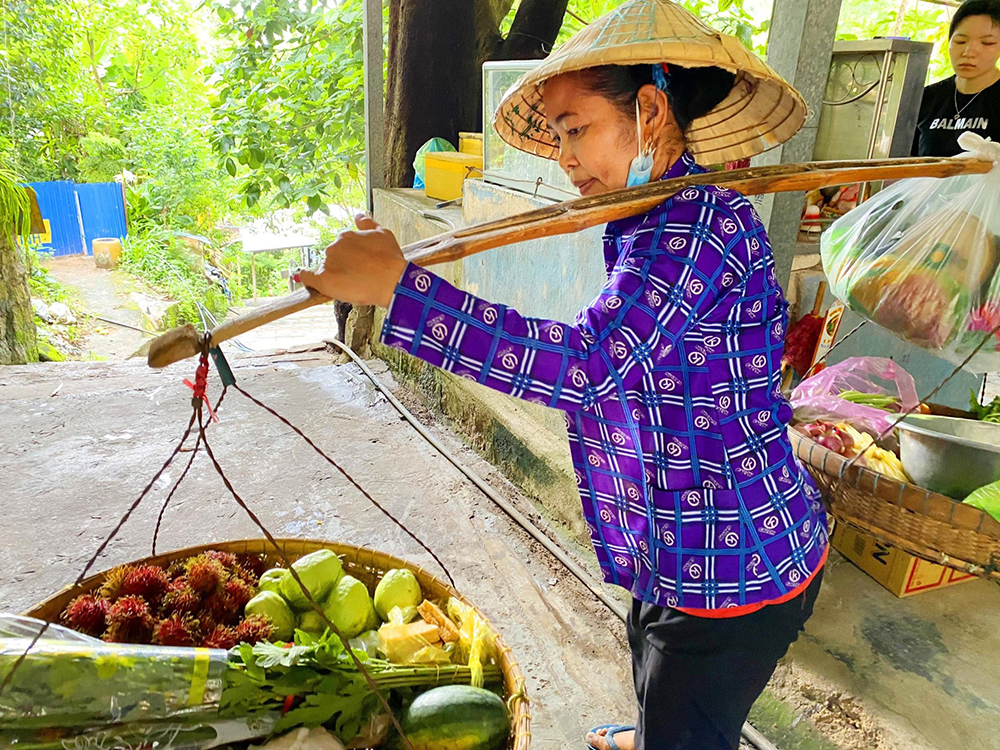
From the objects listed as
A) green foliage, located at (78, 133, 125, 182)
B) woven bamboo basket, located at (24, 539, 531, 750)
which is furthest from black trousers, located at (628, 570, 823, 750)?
green foliage, located at (78, 133, 125, 182)

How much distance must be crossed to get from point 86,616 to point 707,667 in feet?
4.51

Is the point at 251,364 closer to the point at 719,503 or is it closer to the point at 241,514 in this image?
the point at 241,514

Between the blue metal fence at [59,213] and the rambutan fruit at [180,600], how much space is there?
1450cm

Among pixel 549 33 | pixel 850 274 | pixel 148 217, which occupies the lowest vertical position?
pixel 148 217

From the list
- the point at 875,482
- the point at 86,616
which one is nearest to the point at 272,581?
the point at 86,616

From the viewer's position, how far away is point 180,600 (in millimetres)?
1603

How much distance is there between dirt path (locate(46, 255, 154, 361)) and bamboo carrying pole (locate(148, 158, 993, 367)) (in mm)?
9333

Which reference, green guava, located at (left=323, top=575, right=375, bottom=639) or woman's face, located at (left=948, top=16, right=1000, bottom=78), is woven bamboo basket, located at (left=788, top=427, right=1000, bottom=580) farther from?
woman's face, located at (left=948, top=16, right=1000, bottom=78)

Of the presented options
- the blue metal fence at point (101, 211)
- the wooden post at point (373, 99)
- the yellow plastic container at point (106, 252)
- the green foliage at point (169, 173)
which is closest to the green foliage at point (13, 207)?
the wooden post at point (373, 99)

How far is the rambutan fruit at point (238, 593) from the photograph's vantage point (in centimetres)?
167

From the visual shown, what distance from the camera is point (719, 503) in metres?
1.14

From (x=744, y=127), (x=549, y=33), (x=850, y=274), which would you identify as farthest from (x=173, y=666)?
(x=549, y=33)

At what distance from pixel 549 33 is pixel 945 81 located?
3.54 meters

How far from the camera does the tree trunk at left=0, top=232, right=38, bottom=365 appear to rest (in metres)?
6.38
